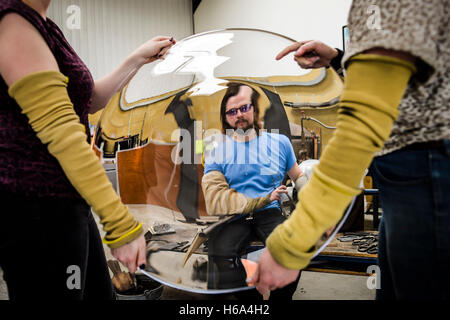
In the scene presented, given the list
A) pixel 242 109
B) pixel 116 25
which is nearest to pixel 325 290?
pixel 242 109

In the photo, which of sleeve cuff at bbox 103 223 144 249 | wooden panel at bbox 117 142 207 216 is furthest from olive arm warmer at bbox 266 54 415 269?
wooden panel at bbox 117 142 207 216

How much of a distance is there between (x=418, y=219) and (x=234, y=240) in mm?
378

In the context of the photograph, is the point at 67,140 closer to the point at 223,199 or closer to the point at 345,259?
the point at 223,199

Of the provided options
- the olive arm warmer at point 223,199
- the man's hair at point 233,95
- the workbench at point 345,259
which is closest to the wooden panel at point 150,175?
the olive arm warmer at point 223,199

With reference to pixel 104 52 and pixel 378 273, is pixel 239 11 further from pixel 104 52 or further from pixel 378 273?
pixel 378 273

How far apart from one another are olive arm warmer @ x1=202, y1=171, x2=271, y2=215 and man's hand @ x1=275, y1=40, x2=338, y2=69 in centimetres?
31

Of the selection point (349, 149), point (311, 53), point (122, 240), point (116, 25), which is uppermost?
point (116, 25)

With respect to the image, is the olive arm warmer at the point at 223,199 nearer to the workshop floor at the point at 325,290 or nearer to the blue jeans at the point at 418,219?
the blue jeans at the point at 418,219

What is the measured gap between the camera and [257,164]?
2.28ft

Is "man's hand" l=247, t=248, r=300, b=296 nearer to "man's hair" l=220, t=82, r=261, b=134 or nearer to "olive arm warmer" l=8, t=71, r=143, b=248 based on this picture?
"olive arm warmer" l=8, t=71, r=143, b=248

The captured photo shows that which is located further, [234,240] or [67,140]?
[234,240]

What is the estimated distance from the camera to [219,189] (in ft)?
2.30

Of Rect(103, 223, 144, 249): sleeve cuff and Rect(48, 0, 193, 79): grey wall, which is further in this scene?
Rect(48, 0, 193, 79): grey wall

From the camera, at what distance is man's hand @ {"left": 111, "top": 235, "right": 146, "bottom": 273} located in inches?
18.3
